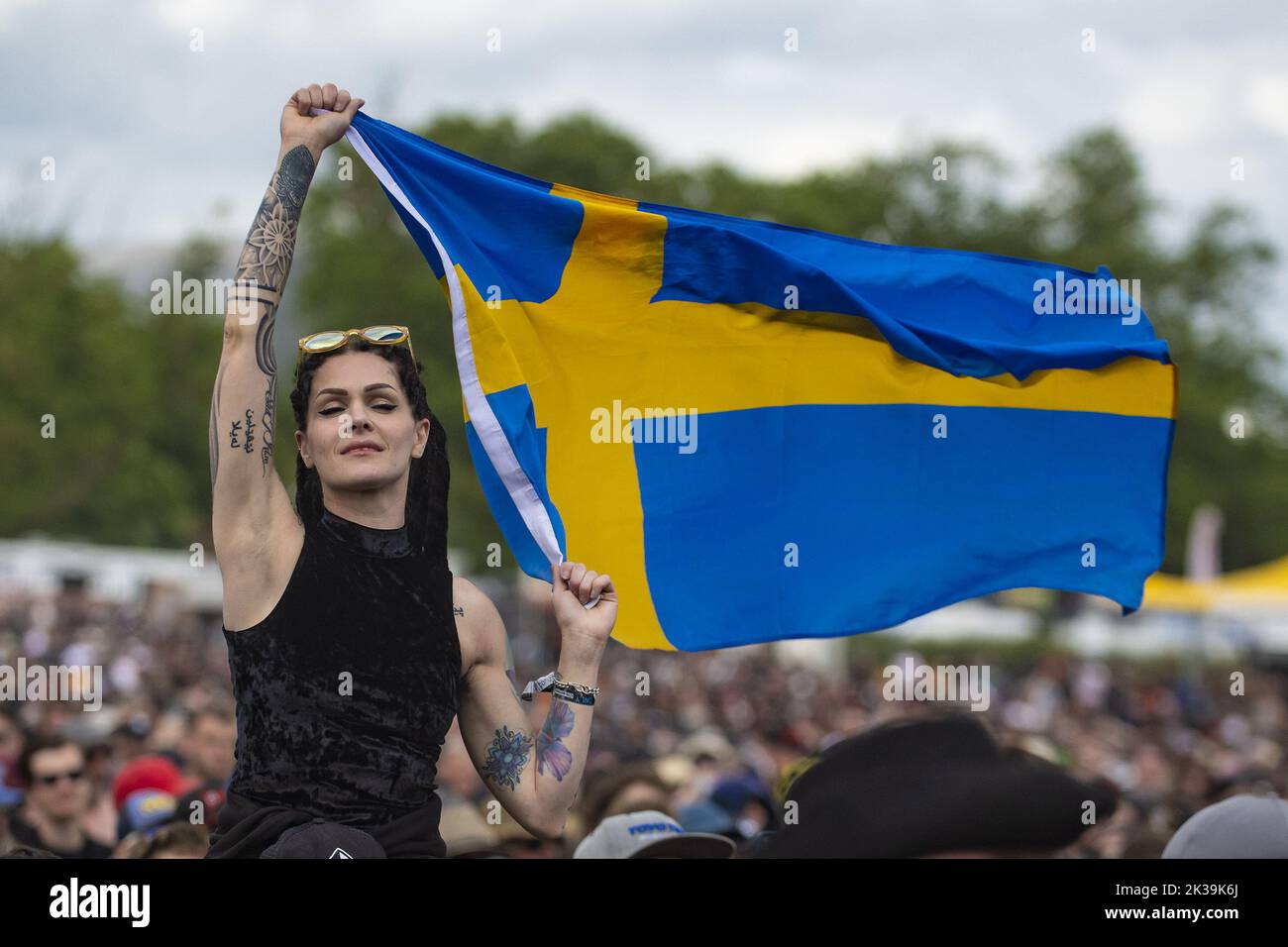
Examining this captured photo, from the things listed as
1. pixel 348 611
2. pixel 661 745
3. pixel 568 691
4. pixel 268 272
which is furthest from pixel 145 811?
pixel 661 745

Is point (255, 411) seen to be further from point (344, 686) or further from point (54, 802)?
point (54, 802)

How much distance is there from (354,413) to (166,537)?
44.9 metres

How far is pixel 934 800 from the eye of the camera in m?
2.37

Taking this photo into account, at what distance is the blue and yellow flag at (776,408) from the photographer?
3984 millimetres

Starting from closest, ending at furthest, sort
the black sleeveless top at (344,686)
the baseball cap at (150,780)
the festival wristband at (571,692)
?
the black sleeveless top at (344,686), the festival wristband at (571,692), the baseball cap at (150,780)

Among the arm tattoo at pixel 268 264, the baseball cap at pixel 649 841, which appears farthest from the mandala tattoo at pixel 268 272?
the baseball cap at pixel 649 841

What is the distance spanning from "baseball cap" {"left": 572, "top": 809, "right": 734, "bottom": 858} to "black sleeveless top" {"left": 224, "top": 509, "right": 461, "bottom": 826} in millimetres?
1186

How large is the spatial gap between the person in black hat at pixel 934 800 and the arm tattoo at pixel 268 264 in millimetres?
1298

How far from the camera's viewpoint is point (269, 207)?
318cm

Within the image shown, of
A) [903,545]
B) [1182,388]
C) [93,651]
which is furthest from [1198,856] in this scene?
[1182,388]

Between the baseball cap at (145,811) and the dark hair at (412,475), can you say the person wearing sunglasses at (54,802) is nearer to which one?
the baseball cap at (145,811)

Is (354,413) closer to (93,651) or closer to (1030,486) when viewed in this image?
(1030,486)

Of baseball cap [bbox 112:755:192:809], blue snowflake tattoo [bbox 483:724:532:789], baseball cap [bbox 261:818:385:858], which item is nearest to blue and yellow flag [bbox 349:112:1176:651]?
blue snowflake tattoo [bbox 483:724:532:789]

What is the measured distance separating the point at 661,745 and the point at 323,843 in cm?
1154
